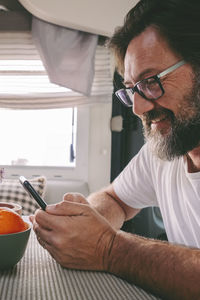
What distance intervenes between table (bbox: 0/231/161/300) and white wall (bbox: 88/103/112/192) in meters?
2.34

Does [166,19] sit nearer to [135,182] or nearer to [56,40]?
[135,182]

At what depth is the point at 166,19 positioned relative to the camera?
0.97 meters

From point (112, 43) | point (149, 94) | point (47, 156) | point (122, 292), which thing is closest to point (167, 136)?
point (149, 94)

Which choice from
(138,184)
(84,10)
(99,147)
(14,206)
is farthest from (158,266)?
(99,147)

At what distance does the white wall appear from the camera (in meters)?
2.92

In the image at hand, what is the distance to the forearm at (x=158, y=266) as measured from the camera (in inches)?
19.5

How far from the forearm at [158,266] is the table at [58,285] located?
0.02 metres

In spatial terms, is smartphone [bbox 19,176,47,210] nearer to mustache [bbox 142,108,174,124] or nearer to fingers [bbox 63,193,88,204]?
fingers [bbox 63,193,88,204]

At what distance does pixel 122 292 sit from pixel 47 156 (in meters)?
2.61

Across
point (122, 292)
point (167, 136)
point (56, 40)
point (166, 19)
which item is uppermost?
point (56, 40)

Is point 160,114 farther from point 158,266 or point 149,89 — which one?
point 158,266

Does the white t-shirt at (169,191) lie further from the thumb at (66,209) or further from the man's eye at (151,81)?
the thumb at (66,209)

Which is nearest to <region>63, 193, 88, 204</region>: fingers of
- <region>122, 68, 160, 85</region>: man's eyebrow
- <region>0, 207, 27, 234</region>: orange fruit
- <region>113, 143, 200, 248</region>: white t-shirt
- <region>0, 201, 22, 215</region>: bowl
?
<region>0, 201, 22, 215</region>: bowl

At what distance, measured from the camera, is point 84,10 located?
7.43ft
